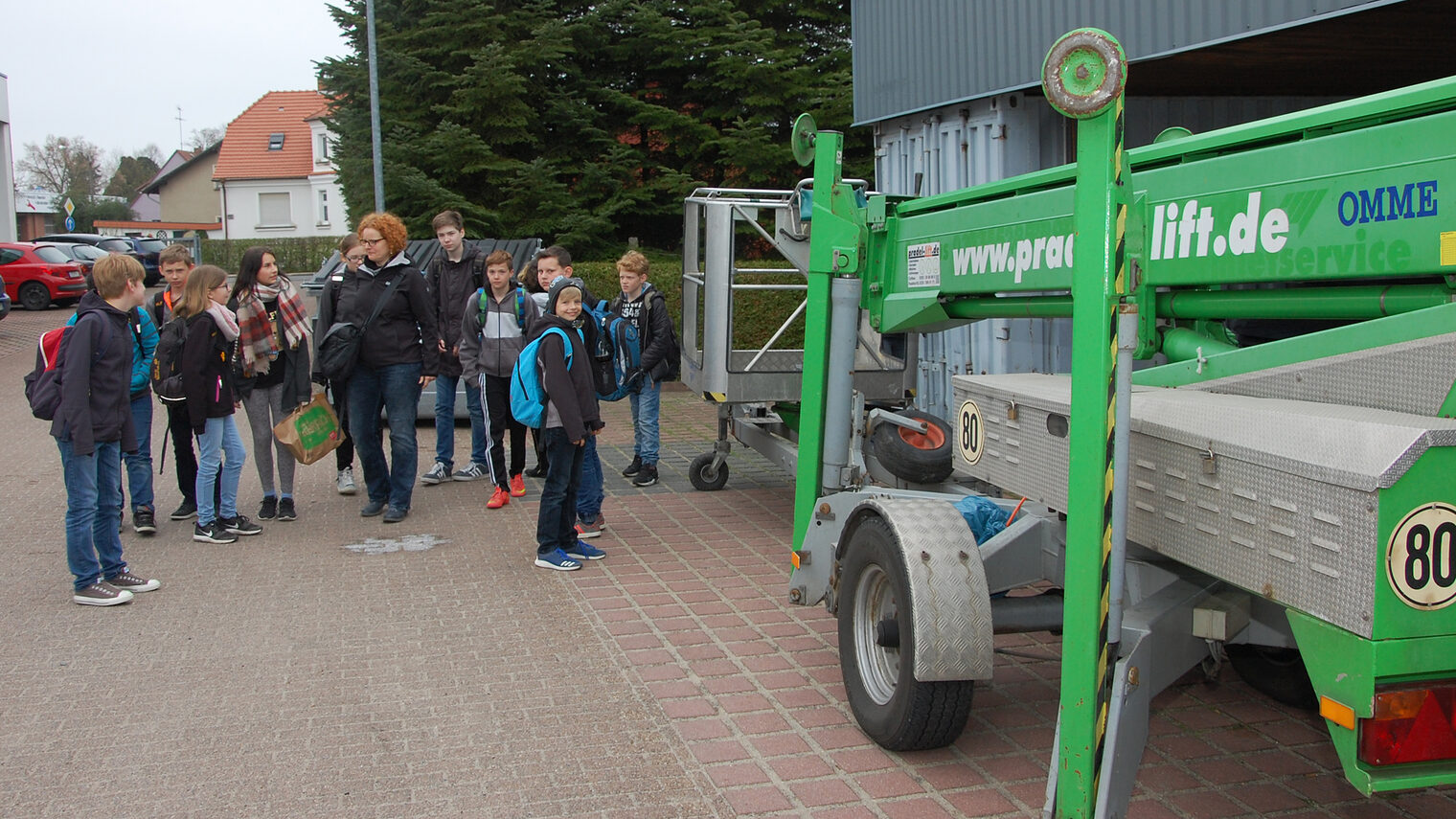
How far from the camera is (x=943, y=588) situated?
3.98m

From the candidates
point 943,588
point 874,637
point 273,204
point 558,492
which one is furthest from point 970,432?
point 273,204

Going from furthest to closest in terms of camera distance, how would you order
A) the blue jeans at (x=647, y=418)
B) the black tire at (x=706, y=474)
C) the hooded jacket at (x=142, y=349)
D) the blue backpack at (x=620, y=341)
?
the black tire at (x=706, y=474)
the blue jeans at (x=647, y=418)
the blue backpack at (x=620, y=341)
the hooded jacket at (x=142, y=349)

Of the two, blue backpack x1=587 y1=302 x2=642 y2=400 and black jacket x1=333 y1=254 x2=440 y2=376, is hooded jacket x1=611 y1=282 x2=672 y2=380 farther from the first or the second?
black jacket x1=333 y1=254 x2=440 y2=376

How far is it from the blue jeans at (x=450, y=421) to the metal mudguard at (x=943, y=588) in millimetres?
5284

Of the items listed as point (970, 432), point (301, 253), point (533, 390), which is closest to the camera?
point (970, 432)

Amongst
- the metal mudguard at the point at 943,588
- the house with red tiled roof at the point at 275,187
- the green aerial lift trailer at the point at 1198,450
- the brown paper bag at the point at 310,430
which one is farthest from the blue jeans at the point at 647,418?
the house with red tiled roof at the point at 275,187

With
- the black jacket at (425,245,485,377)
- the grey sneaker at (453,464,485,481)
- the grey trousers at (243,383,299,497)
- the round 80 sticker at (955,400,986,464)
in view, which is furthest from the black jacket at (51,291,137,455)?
the round 80 sticker at (955,400,986,464)

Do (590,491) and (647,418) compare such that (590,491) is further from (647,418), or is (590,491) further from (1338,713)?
(1338,713)

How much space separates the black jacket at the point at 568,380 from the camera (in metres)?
6.66

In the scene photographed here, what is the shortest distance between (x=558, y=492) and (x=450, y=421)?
116 inches

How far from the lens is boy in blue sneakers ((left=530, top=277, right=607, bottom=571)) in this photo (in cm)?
668

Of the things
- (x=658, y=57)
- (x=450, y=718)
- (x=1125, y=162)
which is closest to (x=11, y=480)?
(x=450, y=718)

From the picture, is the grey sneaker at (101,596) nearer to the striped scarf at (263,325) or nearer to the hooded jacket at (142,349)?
the hooded jacket at (142,349)

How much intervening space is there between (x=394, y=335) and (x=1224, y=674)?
217 inches
